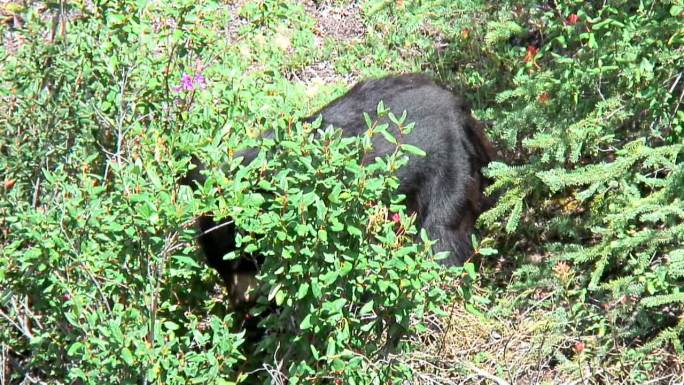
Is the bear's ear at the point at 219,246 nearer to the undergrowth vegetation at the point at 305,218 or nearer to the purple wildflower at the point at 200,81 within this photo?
the undergrowth vegetation at the point at 305,218

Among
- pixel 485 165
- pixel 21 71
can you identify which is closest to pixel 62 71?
pixel 21 71

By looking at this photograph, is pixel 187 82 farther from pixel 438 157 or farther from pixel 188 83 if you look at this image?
pixel 438 157

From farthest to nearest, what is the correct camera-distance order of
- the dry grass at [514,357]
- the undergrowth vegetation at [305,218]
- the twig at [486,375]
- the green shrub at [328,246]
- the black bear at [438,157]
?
1. the black bear at [438,157]
2. the dry grass at [514,357]
3. the twig at [486,375]
4. the undergrowth vegetation at [305,218]
5. the green shrub at [328,246]

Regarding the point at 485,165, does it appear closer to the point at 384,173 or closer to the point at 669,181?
the point at 669,181

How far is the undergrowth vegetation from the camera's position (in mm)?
3934

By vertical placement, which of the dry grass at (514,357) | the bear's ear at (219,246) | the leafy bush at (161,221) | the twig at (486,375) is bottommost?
the dry grass at (514,357)

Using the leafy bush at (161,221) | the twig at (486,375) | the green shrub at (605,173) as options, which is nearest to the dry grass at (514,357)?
the twig at (486,375)

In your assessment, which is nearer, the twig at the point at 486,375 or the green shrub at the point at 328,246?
the green shrub at the point at 328,246

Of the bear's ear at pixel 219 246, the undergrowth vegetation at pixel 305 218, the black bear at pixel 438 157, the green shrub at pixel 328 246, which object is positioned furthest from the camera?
the black bear at pixel 438 157

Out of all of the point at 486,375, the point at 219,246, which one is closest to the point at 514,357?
the point at 486,375

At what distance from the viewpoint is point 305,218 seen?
12.5 ft

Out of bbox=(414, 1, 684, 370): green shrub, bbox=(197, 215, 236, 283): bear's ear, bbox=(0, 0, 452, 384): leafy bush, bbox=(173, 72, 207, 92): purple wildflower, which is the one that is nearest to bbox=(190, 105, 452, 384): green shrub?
bbox=(0, 0, 452, 384): leafy bush

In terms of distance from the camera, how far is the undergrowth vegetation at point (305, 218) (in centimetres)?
393

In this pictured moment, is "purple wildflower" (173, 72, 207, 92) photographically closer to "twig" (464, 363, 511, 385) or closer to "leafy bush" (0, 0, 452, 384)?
"leafy bush" (0, 0, 452, 384)
